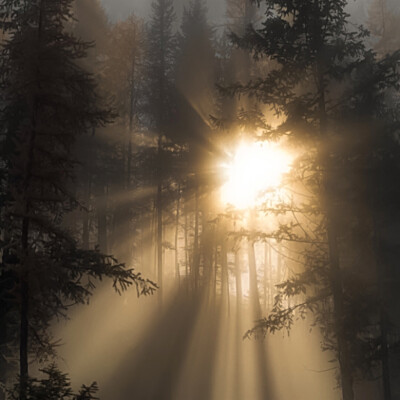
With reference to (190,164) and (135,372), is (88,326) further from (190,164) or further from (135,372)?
(190,164)

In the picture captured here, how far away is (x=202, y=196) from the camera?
26.1 meters

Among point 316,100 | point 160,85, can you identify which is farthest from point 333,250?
point 160,85

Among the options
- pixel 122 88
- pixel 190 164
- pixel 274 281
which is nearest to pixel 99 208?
pixel 190 164

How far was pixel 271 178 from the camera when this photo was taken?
9.15 m

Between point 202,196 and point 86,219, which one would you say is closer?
Answer: point 86,219

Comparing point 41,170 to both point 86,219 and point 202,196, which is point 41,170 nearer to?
point 86,219

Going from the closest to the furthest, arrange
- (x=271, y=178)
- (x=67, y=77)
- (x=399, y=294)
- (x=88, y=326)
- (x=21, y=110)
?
(x=67, y=77) < (x=21, y=110) < (x=271, y=178) < (x=399, y=294) < (x=88, y=326)

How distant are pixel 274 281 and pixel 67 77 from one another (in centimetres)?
3550

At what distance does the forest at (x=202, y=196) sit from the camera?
7172 millimetres

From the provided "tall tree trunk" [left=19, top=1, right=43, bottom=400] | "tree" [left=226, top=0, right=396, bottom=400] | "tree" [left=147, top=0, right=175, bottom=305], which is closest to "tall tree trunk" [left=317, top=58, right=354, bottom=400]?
"tree" [left=226, top=0, right=396, bottom=400]

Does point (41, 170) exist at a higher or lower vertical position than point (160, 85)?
lower

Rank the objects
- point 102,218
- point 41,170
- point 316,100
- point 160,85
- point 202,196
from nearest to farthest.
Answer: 1. point 41,170
2. point 316,100
3. point 102,218
4. point 160,85
5. point 202,196

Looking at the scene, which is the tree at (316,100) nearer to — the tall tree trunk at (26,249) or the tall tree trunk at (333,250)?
the tall tree trunk at (333,250)

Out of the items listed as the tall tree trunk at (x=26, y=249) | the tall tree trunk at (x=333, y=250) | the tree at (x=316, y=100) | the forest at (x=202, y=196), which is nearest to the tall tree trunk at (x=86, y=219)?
the forest at (x=202, y=196)
